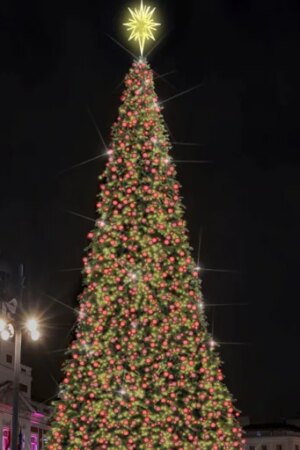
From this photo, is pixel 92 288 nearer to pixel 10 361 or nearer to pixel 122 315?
pixel 122 315

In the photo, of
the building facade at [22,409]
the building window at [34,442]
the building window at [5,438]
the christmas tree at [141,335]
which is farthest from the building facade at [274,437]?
the christmas tree at [141,335]

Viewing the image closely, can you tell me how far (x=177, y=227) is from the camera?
24016mm

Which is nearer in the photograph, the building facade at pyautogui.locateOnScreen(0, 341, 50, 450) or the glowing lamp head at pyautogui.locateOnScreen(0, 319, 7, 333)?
the glowing lamp head at pyautogui.locateOnScreen(0, 319, 7, 333)

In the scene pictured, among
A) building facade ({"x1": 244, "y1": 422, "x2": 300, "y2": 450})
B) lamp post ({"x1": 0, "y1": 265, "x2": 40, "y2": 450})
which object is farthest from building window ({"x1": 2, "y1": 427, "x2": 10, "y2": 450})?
building facade ({"x1": 244, "y1": 422, "x2": 300, "y2": 450})

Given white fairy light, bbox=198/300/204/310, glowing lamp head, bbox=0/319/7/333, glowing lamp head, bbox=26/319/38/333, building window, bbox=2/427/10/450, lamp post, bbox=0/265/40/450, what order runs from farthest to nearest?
building window, bbox=2/427/10/450
white fairy light, bbox=198/300/204/310
glowing lamp head, bbox=26/319/38/333
lamp post, bbox=0/265/40/450
glowing lamp head, bbox=0/319/7/333

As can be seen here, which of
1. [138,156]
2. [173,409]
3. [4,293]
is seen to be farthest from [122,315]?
[4,293]

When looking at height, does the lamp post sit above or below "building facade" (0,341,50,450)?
below

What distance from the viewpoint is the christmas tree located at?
2236 cm

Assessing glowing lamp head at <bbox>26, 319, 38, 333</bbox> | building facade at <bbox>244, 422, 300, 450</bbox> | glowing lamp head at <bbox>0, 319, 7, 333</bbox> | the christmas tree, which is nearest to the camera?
the christmas tree

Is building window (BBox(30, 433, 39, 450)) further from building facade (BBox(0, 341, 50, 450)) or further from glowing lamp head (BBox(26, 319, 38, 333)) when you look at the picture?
glowing lamp head (BBox(26, 319, 38, 333))

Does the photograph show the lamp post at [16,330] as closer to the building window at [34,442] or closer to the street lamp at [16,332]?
the street lamp at [16,332]

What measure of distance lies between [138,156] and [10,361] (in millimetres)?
36067

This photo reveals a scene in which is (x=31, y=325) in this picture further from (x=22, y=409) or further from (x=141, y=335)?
(x=22, y=409)

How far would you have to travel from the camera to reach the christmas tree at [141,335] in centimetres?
2236
